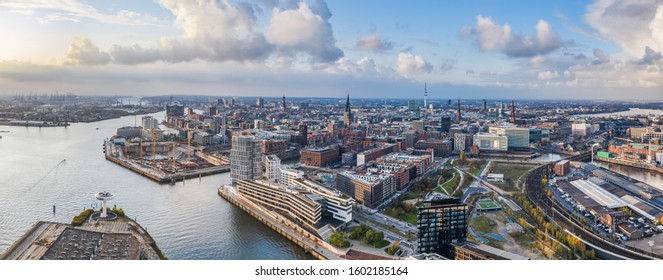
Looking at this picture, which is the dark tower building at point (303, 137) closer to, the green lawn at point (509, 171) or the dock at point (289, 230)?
the green lawn at point (509, 171)

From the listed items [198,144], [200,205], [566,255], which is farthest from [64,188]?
[198,144]

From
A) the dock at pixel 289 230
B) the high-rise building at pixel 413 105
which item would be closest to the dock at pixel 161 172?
the dock at pixel 289 230

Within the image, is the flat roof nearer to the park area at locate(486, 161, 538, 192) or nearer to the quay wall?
the park area at locate(486, 161, 538, 192)
